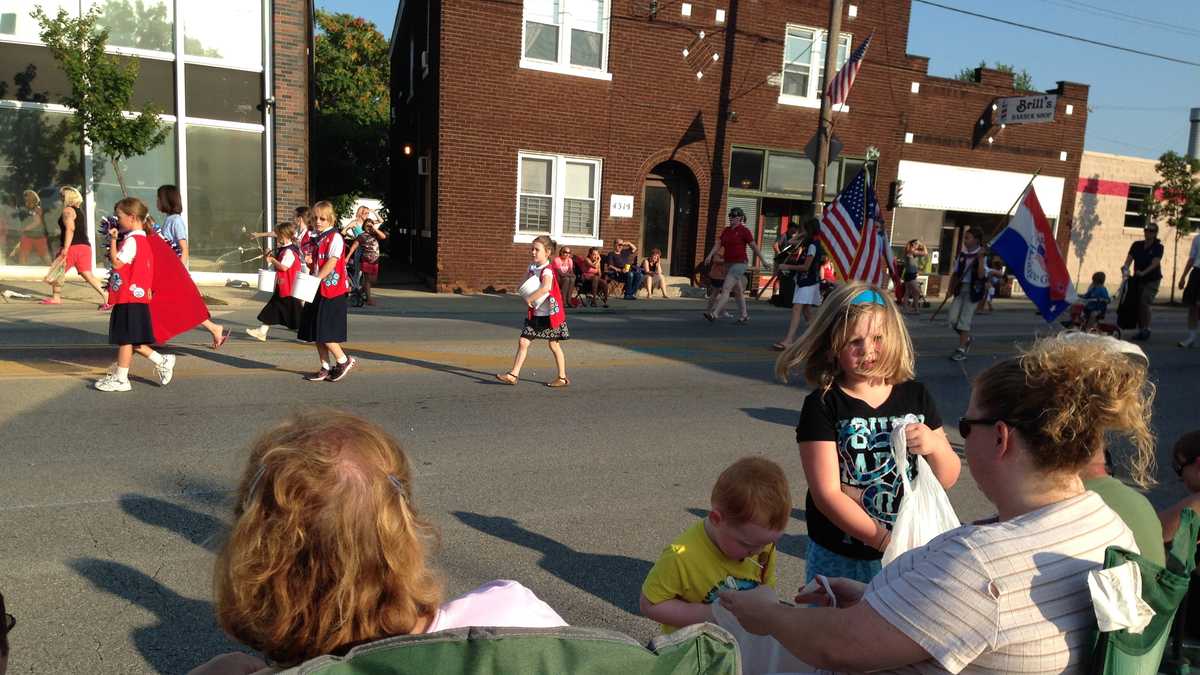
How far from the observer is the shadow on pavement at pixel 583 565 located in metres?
4.08

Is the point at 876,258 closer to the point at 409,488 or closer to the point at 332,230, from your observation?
the point at 332,230

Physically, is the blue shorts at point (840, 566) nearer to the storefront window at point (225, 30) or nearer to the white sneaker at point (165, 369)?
the white sneaker at point (165, 369)

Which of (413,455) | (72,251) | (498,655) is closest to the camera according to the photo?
(498,655)

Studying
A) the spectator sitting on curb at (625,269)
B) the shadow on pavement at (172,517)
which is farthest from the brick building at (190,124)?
the shadow on pavement at (172,517)

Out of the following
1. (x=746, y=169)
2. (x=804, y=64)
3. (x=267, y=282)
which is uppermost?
(x=804, y=64)

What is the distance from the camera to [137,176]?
54.4 ft

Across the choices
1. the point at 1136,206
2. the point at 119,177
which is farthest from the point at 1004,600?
the point at 1136,206

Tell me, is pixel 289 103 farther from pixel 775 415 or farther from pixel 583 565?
pixel 583 565

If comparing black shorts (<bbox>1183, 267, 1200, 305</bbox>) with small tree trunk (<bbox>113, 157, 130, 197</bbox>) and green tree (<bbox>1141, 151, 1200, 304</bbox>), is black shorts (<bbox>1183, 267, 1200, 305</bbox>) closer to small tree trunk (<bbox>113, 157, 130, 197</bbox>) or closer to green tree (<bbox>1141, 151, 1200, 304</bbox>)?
green tree (<bbox>1141, 151, 1200, 304</bbox>)

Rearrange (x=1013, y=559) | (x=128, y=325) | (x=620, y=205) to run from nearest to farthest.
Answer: (x=1013, y=559) < (x=128, y=325) < (x=620, y=205)

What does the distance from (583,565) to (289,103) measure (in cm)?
1582

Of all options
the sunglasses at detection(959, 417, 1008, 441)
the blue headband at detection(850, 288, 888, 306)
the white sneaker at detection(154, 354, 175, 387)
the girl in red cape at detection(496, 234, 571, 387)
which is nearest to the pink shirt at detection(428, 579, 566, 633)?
the sunglasses at detection(959, 417, 1008, 441)

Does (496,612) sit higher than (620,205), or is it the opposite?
(620,205)

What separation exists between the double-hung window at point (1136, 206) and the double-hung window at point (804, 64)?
577 inches
